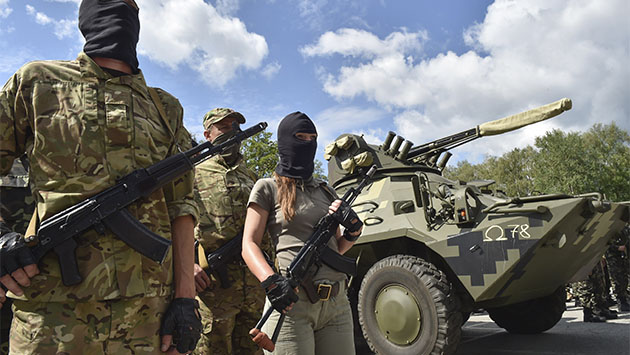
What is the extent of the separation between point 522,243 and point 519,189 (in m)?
34.4

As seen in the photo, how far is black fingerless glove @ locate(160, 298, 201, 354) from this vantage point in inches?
62.9

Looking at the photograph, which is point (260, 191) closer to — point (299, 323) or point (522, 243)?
point (299, 323)

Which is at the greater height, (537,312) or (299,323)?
(299,323)

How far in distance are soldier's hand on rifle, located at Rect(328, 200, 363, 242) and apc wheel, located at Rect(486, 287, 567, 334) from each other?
5.02 meters

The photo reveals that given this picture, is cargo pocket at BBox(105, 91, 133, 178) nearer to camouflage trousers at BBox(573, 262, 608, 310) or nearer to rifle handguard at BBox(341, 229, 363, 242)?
rifle handguard at BBox(341, 229, 363, 242)

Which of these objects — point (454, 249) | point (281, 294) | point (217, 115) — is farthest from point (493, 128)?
point (281, 294)

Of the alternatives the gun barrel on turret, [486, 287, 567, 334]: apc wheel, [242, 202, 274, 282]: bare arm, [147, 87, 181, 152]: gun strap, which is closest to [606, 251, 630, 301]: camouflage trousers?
[486, 287, 567, 334]: apc wheel

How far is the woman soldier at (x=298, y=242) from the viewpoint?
218 centimetres

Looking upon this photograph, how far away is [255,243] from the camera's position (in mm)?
2326

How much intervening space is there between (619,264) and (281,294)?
896cm

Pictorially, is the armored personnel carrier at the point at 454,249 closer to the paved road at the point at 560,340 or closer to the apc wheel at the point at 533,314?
the apc wheel at the point at 533,314

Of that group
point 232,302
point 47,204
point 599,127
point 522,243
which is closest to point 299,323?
point 232,302

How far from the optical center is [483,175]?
130 feet

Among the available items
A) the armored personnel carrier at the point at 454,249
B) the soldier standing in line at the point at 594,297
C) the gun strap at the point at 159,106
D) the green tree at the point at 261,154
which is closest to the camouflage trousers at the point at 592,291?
the soldier standing in line at the point at 594,297
